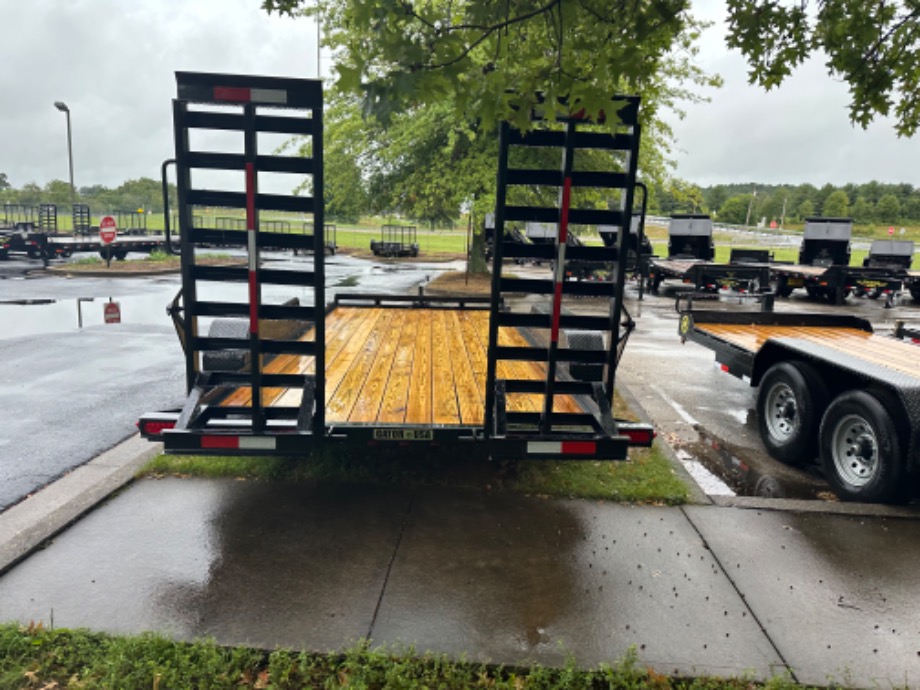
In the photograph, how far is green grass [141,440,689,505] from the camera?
16.5 ft

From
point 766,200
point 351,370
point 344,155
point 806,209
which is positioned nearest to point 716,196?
point 766,200

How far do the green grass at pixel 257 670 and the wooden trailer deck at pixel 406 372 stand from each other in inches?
65.1

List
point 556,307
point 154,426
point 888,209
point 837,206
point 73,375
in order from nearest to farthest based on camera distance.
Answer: point 556,307 → point 154,426 → point 73,375 → point 888,209 → point 837,206

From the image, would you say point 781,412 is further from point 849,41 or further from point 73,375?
point 73,375

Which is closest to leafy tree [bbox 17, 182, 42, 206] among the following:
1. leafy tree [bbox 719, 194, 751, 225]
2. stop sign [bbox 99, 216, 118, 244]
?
stop sign [bbox 99, 216, 118, 244]

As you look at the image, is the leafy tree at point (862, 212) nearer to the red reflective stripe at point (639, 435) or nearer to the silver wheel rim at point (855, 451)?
the silver wheel rim at point (855, 451)

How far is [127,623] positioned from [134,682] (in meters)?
0.53

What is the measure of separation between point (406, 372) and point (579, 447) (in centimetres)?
203

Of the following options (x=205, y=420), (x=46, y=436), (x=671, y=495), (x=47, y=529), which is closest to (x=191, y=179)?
(x=205, y=420)

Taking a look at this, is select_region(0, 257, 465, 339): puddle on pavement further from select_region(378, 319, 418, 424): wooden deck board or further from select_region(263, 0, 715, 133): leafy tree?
select_region(263, 0, 715, 133): leafy tree

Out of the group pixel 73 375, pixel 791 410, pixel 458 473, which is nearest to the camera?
pixel 458 473

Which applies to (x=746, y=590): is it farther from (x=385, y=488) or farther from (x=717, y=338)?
(x=717, y=338)

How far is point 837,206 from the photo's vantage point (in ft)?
333

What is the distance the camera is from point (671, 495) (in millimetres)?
4934
